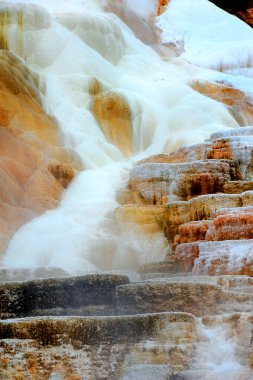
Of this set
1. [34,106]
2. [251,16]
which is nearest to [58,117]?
[34,106]

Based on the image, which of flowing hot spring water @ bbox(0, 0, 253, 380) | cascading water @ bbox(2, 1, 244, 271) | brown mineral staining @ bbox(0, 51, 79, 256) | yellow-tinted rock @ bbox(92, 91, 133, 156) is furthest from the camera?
yellow-tinted rock @ bbox(92, 91, 133, 156)

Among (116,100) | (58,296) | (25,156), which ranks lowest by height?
(58,296)

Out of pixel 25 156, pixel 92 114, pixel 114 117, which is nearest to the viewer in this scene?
pixel 25 156

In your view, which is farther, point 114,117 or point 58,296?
point 114,117

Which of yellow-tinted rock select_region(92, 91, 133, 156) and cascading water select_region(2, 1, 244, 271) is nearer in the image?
cascading water select_region(2, 1, 244, 271)

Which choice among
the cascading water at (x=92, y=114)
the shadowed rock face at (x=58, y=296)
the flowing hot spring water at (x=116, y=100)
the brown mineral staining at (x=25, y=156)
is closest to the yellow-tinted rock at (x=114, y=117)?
the flowing hot spring water at (x=116, y=100)

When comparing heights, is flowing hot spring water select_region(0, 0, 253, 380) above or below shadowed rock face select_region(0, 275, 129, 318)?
above

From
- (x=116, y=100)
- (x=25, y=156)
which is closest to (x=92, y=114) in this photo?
(x=116, y=100)

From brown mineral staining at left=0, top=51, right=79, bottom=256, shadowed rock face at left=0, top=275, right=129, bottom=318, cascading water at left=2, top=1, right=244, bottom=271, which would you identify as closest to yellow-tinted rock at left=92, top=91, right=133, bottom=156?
cascading water at left=2, top=1, right=244, bottom=271

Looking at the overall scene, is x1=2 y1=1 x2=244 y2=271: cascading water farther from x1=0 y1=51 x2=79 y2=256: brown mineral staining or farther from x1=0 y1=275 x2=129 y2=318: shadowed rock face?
x1=0 y1=275 x2=129 y2=318: shadowed rock face

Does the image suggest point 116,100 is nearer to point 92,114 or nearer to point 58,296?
point 92,114

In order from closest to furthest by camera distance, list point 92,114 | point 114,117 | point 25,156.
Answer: point 25,156
point 92,114
point 114,117

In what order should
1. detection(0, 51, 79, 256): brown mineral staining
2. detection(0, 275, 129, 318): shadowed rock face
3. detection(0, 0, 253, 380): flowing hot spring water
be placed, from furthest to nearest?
detection(0, 51, 79, 256): brown mineral staining
detection(0, 0, 253, 380): flowing hot spring water
detection(0, 275, 129, 318): shadowed rock face

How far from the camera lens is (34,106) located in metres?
14.7
